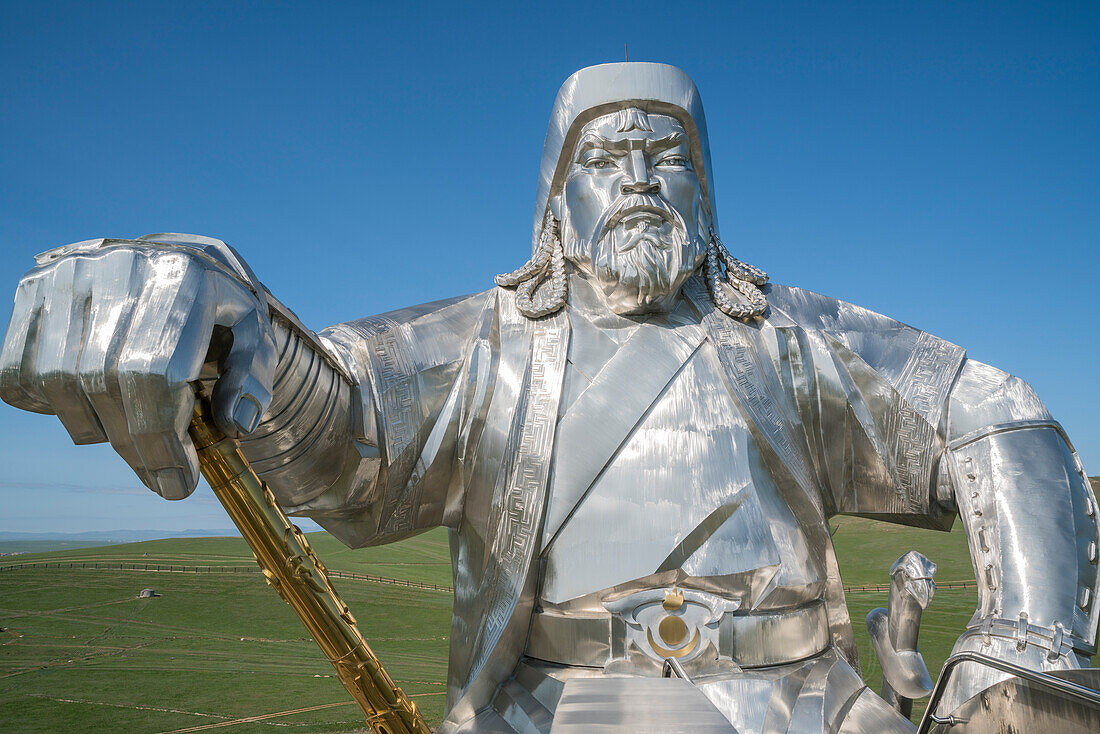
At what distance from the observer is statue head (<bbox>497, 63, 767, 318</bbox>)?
2824 millimetres

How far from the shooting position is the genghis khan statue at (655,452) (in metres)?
2.47

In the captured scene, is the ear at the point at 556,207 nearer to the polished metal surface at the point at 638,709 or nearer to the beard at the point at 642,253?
the beard at the point at 642,253

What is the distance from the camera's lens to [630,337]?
9.45ft

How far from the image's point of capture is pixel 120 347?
171 centimetres

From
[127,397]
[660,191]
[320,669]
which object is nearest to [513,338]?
[660,191]

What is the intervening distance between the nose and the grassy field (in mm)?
4380

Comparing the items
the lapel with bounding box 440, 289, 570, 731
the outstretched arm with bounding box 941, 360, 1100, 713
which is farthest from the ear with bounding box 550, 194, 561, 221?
the outstretched arm with bounding box 941, 360, 1100, 713

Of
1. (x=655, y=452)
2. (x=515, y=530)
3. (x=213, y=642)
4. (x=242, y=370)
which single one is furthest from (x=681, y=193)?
(x=213, y=642)

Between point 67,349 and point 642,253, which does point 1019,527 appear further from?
point 67,349

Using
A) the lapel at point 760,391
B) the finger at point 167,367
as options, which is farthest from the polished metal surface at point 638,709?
the lapel at point 760,391

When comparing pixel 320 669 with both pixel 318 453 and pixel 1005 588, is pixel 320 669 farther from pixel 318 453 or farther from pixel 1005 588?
pixel 1005 588

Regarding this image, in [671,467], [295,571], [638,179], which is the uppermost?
[638,179]

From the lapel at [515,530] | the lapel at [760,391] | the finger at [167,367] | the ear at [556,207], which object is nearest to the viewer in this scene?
the finger at [167,367]

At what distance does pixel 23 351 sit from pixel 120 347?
21cm
